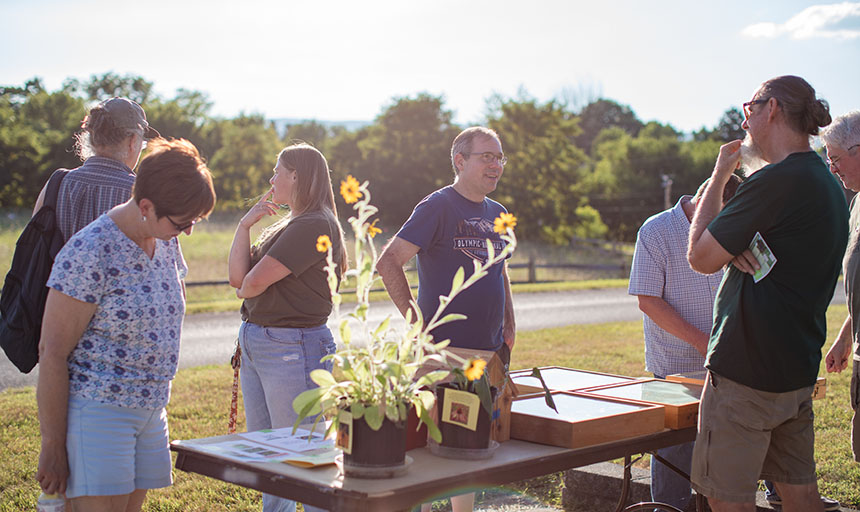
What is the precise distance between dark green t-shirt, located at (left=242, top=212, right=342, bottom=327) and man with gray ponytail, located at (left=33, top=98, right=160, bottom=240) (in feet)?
2.36

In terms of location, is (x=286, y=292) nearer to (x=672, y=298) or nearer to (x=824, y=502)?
(x=672, y=298)

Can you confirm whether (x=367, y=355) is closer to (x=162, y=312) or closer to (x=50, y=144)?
(x=162, y=312)

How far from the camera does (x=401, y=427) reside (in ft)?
7.39

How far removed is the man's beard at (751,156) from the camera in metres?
2.82

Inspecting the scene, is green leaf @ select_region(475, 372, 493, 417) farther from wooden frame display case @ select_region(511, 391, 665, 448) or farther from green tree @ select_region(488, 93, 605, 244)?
green tree @ select_region(488, 93, 605, 244)

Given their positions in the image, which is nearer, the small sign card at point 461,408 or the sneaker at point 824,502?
the small sign card at point 461,408

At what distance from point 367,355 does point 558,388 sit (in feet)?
4.41

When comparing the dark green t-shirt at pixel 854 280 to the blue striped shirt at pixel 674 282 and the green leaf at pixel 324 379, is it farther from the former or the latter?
the green leaf at pixel 324 379

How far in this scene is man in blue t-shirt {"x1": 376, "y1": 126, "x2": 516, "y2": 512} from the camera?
3.91 metres

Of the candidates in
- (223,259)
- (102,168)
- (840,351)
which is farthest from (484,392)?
(223,259)

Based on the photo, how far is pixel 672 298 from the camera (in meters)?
3.88

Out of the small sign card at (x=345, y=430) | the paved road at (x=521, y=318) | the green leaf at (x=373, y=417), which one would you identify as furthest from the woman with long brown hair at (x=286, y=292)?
the paved road at (x=521, y=318)

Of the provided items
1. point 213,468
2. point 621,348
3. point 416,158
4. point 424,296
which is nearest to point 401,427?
point 213,468

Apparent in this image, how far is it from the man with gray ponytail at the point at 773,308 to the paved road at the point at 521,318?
5.44m
